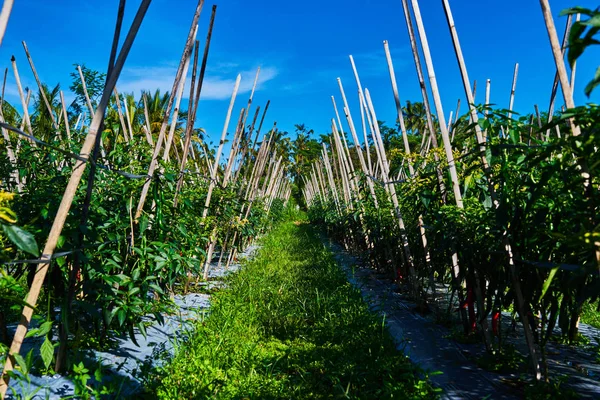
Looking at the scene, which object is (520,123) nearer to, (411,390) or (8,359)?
(411,390)

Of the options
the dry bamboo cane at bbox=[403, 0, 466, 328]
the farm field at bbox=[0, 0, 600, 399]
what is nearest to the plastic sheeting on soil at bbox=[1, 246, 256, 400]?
the farm field at bbox=[0, 0, 600, 399]

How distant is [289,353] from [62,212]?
203 centimetres

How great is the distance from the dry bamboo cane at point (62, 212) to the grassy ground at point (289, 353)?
972 millimetres

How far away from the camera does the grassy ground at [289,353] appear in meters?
2.57

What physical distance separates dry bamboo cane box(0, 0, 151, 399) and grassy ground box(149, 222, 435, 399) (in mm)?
972

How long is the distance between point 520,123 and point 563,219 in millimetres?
449

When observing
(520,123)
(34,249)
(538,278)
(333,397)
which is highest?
(520,123)

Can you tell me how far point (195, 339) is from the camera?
11.0ft

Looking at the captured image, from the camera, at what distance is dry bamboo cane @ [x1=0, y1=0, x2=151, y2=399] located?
1.62 m

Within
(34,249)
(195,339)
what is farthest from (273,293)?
(34,249)

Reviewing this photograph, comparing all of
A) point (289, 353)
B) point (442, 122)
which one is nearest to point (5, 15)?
point (442, 122)

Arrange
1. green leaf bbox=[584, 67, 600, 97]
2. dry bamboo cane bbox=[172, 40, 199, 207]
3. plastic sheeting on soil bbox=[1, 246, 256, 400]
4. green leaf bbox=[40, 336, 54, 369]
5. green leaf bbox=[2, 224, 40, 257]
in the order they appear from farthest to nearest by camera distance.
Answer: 1. dry bamboo cane bbox=[172, 40, 199, 207]
2. plastic sheeting on soil bbox=[1, 246, 256, 400]
3. green leaf bbox=[40, 336, 54, 369]
4. green leaf bbox=[2, 224, 40, 257]
5. green leaf bbox=[584, 67, 600, 97]

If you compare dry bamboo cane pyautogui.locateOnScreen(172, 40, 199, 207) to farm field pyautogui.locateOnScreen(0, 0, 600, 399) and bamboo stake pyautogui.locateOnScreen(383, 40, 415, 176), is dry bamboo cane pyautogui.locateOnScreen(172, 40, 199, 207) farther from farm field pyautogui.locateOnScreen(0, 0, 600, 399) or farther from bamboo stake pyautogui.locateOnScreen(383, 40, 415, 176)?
bamboo stake pyautogui.locateOnScreen(383, 40, 415, 176)

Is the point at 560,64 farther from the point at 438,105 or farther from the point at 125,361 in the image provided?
the point at 125,361
